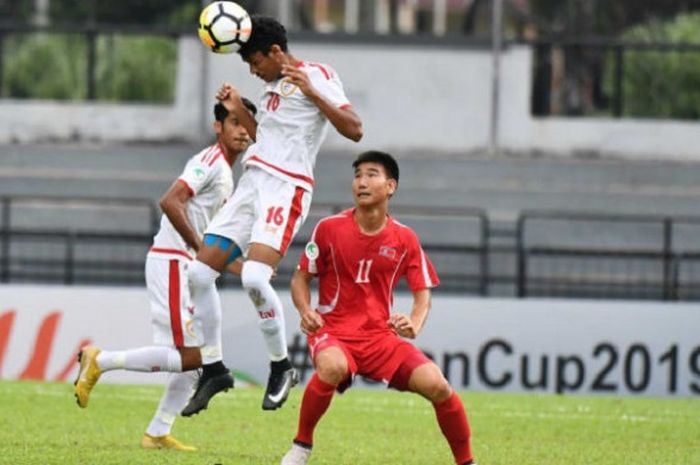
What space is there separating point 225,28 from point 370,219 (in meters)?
1.59

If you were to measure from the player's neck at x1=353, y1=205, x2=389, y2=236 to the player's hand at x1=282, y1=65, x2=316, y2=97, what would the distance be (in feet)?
3.27

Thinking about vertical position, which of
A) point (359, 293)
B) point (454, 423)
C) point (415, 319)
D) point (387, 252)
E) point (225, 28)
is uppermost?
point (225, 28)

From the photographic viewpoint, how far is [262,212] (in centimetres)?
1155

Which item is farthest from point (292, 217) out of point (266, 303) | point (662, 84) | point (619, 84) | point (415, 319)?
point (662, 84)

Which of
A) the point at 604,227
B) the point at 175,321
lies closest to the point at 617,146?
the point at 604,227

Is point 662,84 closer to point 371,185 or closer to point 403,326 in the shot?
point 371,185

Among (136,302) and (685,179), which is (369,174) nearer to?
(136,302)

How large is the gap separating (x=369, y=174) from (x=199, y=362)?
7.96 ft

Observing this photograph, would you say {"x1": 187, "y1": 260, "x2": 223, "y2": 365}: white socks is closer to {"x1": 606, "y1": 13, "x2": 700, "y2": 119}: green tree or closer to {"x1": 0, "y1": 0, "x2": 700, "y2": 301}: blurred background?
{"x1": 0, "y1": 0, "x2": 700, "y2": 301}: blurred background

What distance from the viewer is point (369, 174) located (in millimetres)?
10742

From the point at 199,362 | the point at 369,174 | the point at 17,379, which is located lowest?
the point at 17,379

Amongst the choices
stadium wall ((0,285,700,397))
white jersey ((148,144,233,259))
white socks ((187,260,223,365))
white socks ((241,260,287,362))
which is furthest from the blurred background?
white socks ((241,260,287,362))

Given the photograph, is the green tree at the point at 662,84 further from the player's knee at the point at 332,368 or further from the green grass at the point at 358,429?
the player's knee at the point at 332,368

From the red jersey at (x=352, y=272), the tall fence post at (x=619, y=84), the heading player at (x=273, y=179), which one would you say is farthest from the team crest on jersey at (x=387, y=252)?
the tall fence post at (x=619, y=84)
